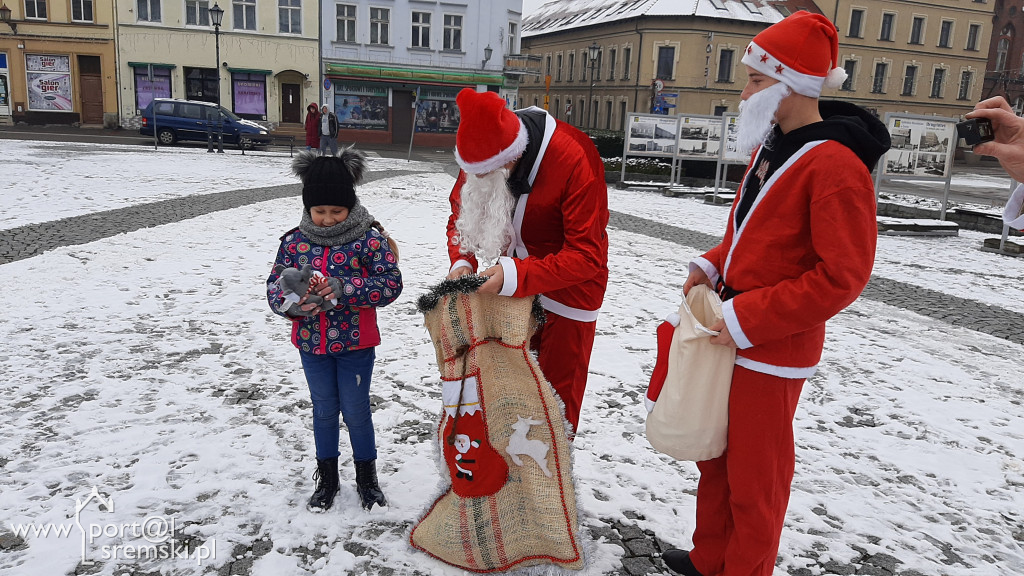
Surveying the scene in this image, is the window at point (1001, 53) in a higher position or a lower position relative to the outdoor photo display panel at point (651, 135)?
higher

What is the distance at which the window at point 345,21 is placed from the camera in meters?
34.1

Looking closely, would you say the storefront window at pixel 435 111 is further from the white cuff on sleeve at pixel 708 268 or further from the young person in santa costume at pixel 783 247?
the young person in santa costume at pixel 783 247

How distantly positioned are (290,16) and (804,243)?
3566cm

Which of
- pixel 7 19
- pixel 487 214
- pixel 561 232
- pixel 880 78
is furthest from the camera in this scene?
pixel 880 78

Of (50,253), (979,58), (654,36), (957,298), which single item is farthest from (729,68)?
(50,253)

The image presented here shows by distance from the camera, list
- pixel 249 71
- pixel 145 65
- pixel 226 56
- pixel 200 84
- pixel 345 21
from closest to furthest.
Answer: pixel 145 65
pixel 226 56
pixel 249 71
pixel 200 84
pixel 345 21

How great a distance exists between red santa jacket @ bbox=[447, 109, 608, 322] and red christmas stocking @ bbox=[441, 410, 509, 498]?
1.64 ft

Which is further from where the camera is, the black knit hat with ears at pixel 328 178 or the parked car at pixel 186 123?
the parked car at pixel 186 123

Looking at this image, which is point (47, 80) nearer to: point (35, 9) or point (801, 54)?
point (35, 9)

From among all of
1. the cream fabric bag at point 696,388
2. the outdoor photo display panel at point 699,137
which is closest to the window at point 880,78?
the outdoor photo display panel at point 699,137

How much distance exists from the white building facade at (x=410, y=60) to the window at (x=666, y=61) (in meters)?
Result: 12.9

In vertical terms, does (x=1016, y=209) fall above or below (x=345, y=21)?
below

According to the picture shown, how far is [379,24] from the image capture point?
34.7 meters

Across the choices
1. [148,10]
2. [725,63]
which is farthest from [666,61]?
[148,10]
